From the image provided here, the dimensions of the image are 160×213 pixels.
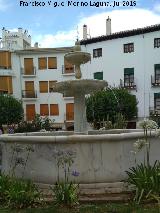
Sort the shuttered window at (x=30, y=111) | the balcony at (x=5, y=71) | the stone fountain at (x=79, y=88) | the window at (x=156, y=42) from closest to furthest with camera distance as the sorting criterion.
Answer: the stone fountain at (x=79, y=88)
the window at (x=156, y=42)
the shuttered window at (x=30, y=111)
the balcony at (x=5, y=71)

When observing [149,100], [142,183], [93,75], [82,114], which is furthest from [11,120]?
[142,183]

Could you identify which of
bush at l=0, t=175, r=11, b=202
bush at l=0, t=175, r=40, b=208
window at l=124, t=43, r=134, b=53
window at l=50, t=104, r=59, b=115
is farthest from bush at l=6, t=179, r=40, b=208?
window at l=50, t=104, r=59, b=115

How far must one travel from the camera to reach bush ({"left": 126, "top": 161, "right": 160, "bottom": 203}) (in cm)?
740

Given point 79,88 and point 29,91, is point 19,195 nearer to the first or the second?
point 79,88

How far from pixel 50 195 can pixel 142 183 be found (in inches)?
65.0

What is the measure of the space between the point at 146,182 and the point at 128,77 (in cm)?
4335

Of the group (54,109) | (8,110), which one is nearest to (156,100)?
(54,109)

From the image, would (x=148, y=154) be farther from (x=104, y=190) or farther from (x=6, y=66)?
(x=6, y=66)

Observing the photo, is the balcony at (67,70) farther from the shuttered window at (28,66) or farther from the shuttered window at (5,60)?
the shuttered window at (5,60)

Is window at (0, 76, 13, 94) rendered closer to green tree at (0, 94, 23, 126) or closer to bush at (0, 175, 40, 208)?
green tree at (0, 94, 23, 126)

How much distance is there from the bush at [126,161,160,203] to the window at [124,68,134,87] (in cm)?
4264

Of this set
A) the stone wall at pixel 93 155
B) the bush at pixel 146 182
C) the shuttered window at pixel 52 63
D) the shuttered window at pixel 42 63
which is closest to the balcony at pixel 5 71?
the shuttered window at pixel 42 63

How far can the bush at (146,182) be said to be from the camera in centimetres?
740

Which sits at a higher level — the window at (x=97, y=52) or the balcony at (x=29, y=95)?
the window at (x=97, y=52)
